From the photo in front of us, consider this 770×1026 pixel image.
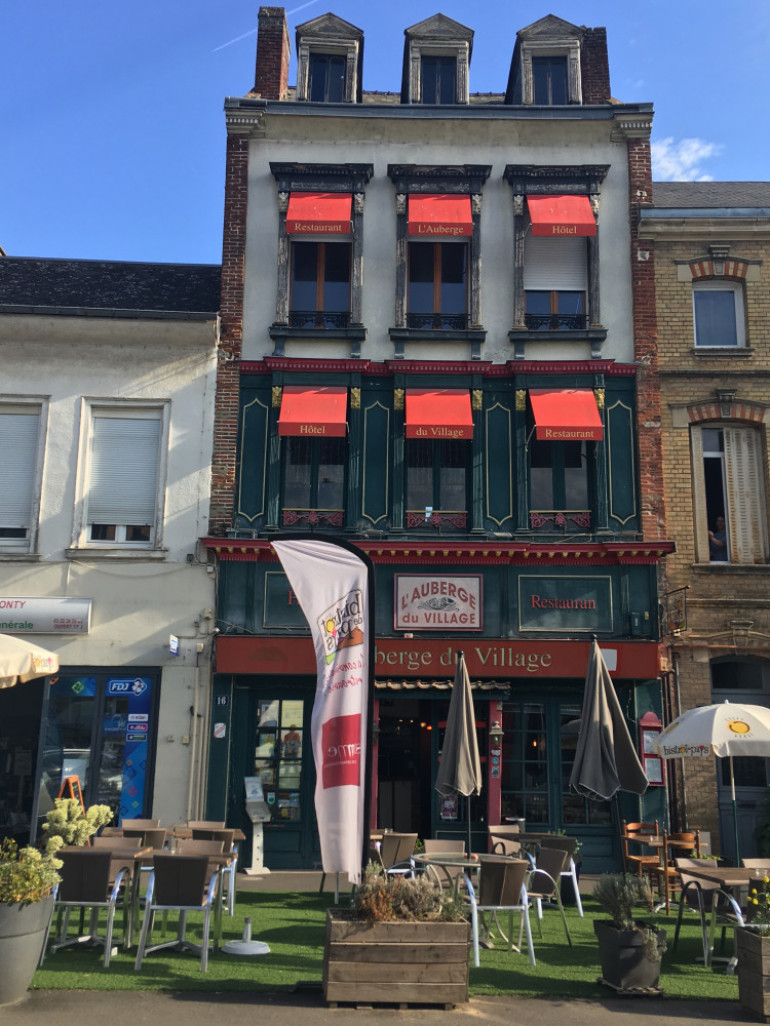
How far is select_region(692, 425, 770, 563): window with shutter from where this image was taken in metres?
16.3

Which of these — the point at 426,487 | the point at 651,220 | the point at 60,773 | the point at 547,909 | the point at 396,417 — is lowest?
the point at 547,909

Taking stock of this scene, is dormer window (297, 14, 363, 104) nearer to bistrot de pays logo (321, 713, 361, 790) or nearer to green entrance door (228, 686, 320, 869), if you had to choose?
green entrance door (228, 686, 320, 869)

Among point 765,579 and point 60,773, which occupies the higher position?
point 765,579

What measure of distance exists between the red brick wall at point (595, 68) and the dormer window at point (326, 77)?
14.7ft

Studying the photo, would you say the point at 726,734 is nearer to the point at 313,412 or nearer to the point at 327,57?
the point at 313,412

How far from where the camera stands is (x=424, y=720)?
16062 mm

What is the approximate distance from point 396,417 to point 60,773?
7818 millimetres

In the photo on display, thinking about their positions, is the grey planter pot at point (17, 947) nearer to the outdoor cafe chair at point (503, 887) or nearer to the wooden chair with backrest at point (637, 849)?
the outdoor cafe chair at point (503, 887)

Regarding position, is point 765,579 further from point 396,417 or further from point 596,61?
point 596,61

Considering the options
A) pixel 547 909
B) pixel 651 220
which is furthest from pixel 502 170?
pixel 547 909

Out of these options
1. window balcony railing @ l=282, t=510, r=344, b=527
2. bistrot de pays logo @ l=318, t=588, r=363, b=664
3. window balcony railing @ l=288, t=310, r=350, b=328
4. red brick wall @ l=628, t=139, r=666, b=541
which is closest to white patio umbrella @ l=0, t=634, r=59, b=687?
bistrot de pays logo @ l=318, t=588, r=363, b=664

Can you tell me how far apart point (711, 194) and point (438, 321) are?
22.8 feet

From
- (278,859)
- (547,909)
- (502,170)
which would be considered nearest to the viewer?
(547,909)

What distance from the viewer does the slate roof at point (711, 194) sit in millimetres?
18344
